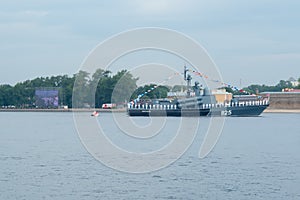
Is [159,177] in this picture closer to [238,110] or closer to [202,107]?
[202,107]

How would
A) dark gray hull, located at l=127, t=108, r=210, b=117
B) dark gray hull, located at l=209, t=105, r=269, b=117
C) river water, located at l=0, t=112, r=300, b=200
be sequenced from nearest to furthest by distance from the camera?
river water, located at l=0, t=112, r=300, b=200 → dark gray hull, located at l=209, t=105, r=269, b=117 → dark gray hull, located at l=127, t=108, r=210, b=117

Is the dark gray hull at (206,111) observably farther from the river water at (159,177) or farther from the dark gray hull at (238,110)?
the river water at (159,177)

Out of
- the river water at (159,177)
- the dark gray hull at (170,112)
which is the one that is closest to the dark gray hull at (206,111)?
the dark gray hull at (170,112)

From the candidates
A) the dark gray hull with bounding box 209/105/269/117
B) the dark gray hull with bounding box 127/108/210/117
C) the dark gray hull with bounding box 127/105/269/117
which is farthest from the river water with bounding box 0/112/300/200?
the dark gray hull with bounding box 127/108/210/117

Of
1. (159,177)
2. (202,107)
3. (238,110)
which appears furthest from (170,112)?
(159,177)

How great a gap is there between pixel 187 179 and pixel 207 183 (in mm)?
1700

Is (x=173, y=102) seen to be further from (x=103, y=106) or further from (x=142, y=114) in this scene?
(x=103, y=106)

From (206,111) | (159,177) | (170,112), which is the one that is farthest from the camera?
(170,112)

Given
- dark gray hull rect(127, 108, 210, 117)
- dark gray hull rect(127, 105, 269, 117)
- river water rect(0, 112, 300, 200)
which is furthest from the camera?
dark gray hull rect(127, 108, 210, 117)

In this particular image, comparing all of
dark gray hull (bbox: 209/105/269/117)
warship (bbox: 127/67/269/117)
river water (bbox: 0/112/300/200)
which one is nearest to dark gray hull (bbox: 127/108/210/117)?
warship (bbox: 127/67/269/117)

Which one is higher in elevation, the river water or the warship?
the warship

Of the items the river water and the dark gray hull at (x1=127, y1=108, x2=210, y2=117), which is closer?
the river water

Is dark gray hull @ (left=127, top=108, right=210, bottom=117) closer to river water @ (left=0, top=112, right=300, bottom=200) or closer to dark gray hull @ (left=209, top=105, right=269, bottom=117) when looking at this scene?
dark gray hull @ (left=209, top=105, right=269, bottom=117)

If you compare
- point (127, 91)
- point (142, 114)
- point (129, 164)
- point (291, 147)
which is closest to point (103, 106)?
point (127, 91)
